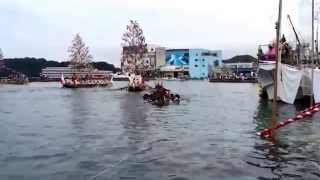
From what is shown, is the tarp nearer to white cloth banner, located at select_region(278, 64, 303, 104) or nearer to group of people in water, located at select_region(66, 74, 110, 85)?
white cloth banner, located at select_region(278, 64, 303, 104)

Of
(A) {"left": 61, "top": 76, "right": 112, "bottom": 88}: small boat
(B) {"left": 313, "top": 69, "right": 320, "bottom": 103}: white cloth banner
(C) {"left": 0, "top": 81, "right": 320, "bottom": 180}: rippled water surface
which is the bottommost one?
(A) {"left": 61, "top": 76, "right": 112, "bottom": 88}: small boat

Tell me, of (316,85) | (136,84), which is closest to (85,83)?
(136,84)

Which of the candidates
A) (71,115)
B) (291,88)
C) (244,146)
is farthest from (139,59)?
(244,146)

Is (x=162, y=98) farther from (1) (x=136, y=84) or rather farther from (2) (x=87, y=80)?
(2) (x=87, y=80)

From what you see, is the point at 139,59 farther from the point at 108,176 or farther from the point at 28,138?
the point at 108,176

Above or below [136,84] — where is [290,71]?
above

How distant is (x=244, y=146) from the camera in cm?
2745

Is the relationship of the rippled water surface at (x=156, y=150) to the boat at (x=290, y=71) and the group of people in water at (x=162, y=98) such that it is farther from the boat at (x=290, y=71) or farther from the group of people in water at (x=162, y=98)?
the group of people in water at (x=162, y=98)

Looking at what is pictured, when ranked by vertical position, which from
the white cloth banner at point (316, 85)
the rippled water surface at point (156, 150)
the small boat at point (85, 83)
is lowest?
the small boat at point (85, 83)

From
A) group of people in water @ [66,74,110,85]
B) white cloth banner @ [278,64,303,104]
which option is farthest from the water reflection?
group of people in water @ [66,74,110,85]

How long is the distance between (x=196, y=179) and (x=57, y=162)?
6185 millimetres

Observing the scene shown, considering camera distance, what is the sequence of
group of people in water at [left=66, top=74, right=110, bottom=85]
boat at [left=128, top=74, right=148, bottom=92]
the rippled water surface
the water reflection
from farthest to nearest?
1. group of people in water at [left=66, top=74, right=110, bottom=85]
2. boat at [left=128, top=74, right=148, bottom=92]
3. the rippled water surface
4. the water reflection

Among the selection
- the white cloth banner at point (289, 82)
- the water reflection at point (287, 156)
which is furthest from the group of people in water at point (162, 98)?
the water reflection at point (287, 156)

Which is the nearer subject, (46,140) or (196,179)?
(196,179)
